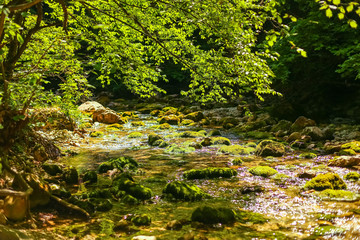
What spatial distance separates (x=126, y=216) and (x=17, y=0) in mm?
3783

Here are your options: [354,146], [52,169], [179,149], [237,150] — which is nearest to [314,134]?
[354,146]

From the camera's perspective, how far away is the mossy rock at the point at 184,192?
598 cm

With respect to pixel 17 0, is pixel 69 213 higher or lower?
lower

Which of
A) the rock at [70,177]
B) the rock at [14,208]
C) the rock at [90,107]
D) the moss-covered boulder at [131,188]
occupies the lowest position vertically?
the moss-covered boulder at [131,188]

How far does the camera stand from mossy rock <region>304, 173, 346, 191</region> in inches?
247

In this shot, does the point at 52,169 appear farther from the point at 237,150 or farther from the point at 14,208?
the point at 237,150

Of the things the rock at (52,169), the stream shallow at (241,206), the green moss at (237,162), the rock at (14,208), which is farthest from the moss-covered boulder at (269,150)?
the rock at (14,208)

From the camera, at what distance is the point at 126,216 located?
5047 millimetres

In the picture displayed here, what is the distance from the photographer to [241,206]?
557 cm

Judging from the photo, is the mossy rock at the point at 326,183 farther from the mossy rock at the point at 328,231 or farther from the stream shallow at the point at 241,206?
the mossy rock at the point at 328,231

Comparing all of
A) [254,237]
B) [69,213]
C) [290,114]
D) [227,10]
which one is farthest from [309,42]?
[69,213]

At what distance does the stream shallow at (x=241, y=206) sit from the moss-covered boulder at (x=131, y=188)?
0.74 feet

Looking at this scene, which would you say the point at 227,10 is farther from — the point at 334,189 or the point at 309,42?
the point at 309,42

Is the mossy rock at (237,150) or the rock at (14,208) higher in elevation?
the rock at (14,208)
